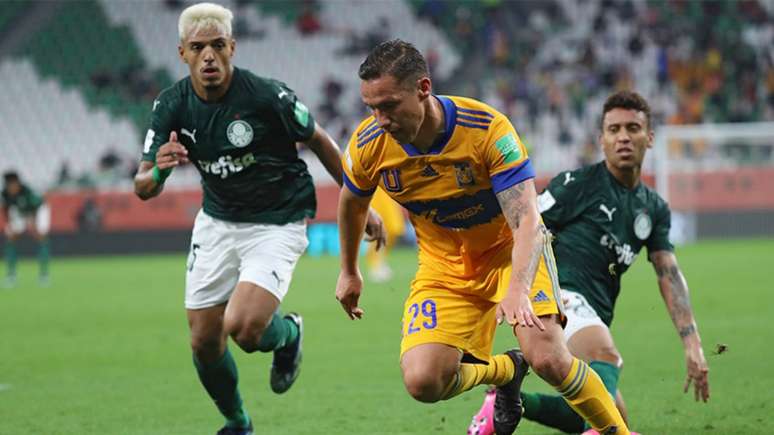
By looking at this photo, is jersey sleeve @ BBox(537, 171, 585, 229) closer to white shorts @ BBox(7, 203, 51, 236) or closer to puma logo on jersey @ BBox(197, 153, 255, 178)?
puma logo on jersey @ BBox(197, 153, 255, 178)

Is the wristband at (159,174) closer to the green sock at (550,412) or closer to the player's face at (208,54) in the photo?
the player's face at (208,54)

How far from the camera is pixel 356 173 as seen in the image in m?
5.10

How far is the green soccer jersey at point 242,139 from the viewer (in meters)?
6.16

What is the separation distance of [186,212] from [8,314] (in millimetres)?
11470

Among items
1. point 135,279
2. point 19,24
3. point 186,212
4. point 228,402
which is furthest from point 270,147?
point 19,24

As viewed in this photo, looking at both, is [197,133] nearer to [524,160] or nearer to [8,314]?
[524,160]

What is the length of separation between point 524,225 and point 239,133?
6.70ft

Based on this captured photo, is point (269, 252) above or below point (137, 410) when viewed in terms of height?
above

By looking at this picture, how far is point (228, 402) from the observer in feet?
19.8

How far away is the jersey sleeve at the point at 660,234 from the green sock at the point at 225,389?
7.54ft

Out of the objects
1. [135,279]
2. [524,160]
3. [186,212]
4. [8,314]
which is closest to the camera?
[524,160]

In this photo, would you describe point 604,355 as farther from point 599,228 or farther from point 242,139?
point 242,139

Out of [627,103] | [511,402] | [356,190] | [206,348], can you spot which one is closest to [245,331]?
[206,348]

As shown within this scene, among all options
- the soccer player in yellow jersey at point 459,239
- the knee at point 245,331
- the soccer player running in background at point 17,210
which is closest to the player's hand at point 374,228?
the soccer player in yellow jersey at point 459,239
